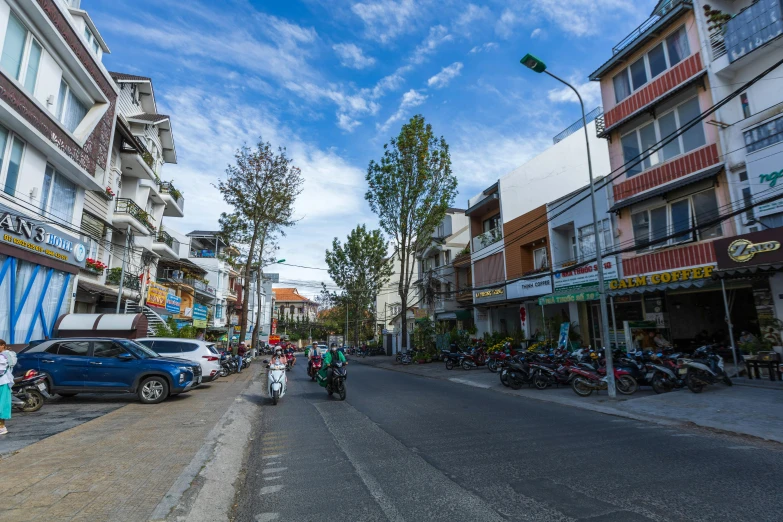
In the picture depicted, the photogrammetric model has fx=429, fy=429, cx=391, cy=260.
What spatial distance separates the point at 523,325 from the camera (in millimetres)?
23719

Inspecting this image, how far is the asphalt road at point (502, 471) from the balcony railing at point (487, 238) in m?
18.1

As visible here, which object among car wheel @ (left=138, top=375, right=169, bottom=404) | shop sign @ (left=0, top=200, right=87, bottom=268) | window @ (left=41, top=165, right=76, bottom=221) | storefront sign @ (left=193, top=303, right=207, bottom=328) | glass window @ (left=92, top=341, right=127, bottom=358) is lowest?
car wheel @ (left=138, top=375, right=169, bottom=404)

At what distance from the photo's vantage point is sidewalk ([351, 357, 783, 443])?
24.7ft

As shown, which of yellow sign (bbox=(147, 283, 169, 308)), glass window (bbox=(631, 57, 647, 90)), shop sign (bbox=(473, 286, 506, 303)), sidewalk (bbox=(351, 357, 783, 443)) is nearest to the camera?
sidewalk (bbox=(351, 357, 783, 443))

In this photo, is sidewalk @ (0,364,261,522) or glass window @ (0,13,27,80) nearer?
sidewalk @ (0,364,261,522)

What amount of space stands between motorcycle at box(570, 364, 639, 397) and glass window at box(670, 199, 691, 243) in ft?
19.8

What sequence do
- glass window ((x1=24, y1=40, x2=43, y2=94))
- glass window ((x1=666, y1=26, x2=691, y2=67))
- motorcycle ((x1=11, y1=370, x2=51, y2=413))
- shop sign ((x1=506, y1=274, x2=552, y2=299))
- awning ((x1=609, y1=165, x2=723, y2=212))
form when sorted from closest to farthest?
1. motorcycle ((x1=11, y1=370, x2=51, y2=413))
2. glass window ((x1=24, y1=40, x2=43, y2=94))
3. awning ((x1=609, y1=165, x2=723, y2=212))
4. glass window ((x1=666, y1=26, x2=691, y2=67))
5. shop sign ((x1=506, y1=274, x2=552, y2=299))

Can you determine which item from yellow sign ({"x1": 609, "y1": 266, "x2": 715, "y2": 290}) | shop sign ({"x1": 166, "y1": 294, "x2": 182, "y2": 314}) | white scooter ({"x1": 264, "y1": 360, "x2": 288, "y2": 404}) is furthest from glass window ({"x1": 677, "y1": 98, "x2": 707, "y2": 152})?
shop sign ({"x1": 166, "y1": 294, "x2": 182, "y2": 314})

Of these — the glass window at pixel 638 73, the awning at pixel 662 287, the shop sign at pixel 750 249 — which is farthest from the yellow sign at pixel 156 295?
the glass window at pixel 638 73

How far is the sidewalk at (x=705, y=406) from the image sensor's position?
7.52 m

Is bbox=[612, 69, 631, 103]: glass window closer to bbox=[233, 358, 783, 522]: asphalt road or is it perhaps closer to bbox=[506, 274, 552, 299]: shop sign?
bbox=[506, 274, 552, 299]: shop sign

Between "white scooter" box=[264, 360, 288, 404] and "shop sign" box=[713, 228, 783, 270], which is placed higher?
"shop sign" box=[713, 228, 783, 270]

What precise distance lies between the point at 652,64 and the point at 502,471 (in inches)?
684

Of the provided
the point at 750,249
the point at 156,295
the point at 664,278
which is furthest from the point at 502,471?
the point at 156,295
